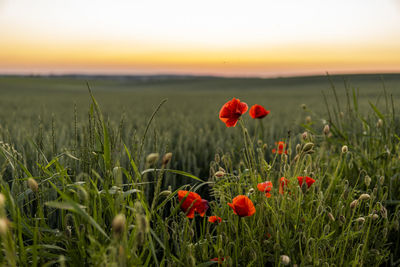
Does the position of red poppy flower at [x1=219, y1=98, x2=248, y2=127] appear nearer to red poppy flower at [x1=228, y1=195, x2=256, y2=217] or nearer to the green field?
the green field

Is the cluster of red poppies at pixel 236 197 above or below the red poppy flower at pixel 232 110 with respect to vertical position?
below

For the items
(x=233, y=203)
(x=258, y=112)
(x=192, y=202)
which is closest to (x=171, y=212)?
(x=192, y=202)

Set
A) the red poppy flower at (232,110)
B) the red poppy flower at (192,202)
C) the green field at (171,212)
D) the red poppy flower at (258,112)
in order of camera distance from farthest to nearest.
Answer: the red poppy flower at (258,112) < the red poppy flower at (232,110) < the red poppy flower at (192,202) < the green field at (171,212)

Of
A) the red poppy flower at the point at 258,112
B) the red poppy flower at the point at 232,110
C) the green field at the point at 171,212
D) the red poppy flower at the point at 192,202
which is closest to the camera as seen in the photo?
the green field at the point at 171,212

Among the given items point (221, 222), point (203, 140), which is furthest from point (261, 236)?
point (203, 140)

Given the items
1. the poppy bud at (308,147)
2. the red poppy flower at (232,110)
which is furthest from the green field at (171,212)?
the red poppy flower at (232,110)

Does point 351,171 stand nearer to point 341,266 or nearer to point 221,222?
point 341,266

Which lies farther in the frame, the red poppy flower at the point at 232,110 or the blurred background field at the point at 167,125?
the blurred background field at the point at 167,125

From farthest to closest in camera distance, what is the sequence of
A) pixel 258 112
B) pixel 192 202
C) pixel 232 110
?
pixel 258 112
pixel 232 110
pixel 192 202

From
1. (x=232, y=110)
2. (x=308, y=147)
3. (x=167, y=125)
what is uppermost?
(x=232, y=110)

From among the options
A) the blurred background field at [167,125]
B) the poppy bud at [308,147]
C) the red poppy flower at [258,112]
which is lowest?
the blurred background field at [167,125]

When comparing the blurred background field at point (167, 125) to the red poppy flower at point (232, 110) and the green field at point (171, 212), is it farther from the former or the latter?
the red poppy flower at point (232, 110)

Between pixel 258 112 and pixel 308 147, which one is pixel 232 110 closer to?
pixel 258 112

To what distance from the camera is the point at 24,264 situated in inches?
37.7
